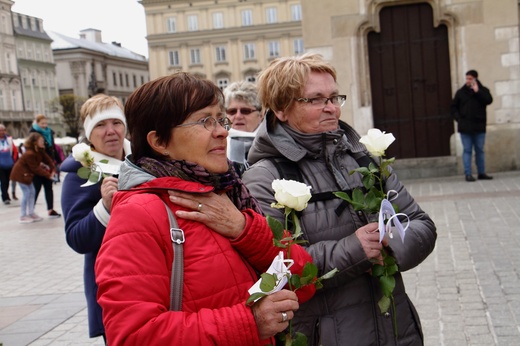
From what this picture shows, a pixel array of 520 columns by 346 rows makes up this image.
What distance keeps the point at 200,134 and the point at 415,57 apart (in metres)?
12.6

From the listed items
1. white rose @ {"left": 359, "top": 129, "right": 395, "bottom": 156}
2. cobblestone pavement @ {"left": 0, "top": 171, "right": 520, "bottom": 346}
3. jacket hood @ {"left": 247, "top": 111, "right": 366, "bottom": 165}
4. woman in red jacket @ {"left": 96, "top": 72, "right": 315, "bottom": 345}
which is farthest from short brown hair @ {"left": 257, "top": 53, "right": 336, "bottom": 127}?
cobblestone pavement @ {"left": 0, "top": 171, "right": 520, "bottom": 346}

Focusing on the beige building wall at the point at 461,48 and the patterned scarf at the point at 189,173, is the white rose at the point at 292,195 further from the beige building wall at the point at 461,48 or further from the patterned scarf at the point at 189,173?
the beige building wall at the point at 461,48

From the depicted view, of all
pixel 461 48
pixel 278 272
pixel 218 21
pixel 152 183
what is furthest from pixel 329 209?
pixel 218 21

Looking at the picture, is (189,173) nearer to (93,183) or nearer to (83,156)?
(93,183)

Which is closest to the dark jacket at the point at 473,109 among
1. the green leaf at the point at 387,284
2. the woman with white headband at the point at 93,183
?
the woman with white headband at the point at 93,183

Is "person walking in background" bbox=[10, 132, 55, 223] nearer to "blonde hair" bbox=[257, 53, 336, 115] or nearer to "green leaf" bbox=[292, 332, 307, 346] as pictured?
"blonde hair" bbox=[257, 53, 336, 115]

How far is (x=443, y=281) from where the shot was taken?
21.9 ft

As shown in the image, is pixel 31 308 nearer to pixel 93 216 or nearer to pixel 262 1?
pixel 93 216

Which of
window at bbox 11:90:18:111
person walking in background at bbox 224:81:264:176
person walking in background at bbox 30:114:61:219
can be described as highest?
window at bbox 11:90:18:111

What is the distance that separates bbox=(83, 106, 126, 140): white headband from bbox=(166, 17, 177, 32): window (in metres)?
81.8

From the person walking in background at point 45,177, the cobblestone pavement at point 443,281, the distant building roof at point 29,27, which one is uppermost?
the distant building roof at point 29,27

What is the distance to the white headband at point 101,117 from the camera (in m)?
4.24

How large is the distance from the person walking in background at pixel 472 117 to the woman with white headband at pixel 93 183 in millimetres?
9911

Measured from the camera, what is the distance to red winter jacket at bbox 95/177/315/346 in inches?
79.3
